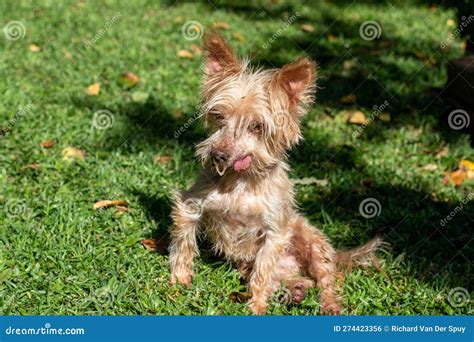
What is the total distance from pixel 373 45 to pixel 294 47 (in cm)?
131

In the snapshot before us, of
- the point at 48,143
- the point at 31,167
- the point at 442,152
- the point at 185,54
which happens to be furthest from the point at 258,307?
the point at 185,54

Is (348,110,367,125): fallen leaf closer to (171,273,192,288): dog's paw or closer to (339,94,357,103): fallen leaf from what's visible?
(339,94,357,103): fallen leaf

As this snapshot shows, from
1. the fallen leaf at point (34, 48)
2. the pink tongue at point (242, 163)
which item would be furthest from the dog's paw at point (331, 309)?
the fallen leaf at point (34, 48)

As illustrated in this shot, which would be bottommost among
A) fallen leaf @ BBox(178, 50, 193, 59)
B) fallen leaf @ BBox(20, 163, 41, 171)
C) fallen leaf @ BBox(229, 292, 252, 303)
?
fallen leaf @ BBox(20, 163, 41, 171)

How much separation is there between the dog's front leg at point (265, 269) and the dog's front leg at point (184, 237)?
1.68 ft

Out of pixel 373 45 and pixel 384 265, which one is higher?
pixel 373 45

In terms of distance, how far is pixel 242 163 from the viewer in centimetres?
458

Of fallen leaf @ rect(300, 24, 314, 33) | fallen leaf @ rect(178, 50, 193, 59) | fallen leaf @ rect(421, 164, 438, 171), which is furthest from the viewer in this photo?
fallen leaf @ rect(300, 24, 314, 33)

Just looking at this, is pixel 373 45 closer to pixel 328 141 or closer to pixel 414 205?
pixel 328 141

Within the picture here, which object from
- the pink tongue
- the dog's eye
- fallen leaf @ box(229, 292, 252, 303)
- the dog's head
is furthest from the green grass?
the pink tongue

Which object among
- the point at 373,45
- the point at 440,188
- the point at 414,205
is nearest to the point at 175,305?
the point at 414,205

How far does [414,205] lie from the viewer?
21.7ft

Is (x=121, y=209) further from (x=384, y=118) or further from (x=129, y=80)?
(x=384, y=118)

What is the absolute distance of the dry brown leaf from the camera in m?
7.10
